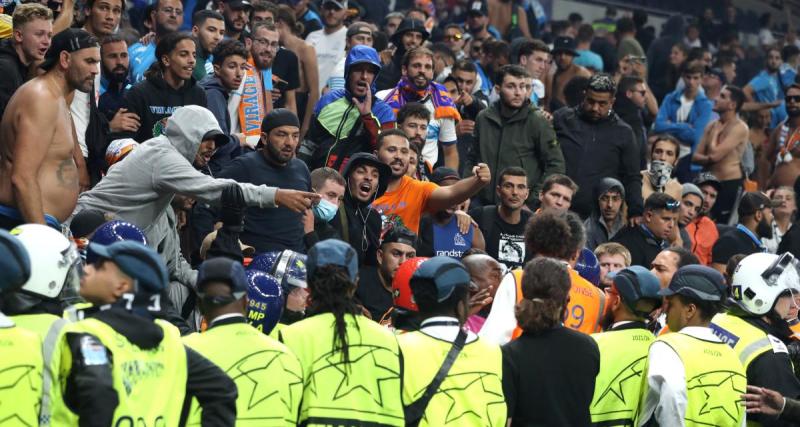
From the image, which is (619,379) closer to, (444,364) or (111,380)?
(444,364)

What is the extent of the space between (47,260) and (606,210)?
6933 millimetres

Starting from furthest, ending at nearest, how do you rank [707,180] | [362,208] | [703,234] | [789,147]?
[789,147] < [707,180] < [703,234] < [362,208]

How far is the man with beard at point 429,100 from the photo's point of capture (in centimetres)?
1147

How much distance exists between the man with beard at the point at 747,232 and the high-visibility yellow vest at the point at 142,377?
738 cm

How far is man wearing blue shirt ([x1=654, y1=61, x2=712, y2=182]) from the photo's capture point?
610 inches

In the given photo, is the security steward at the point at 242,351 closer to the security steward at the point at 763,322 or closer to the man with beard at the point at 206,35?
the security steward at the point at 763,322

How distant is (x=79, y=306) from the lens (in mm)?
5629

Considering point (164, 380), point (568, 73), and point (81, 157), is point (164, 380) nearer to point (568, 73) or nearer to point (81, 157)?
point (81, 157)

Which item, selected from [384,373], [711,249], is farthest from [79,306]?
[711,249]

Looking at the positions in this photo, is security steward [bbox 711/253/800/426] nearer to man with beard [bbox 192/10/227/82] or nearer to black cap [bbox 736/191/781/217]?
man with beard [bbox 192/10/227/82]

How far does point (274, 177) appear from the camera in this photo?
8.86 metres

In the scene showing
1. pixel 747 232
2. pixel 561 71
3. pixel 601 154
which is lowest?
pixel 747 232

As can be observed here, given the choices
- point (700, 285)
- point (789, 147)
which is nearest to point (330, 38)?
point (789, 147)

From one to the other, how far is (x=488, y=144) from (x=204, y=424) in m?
6.76
